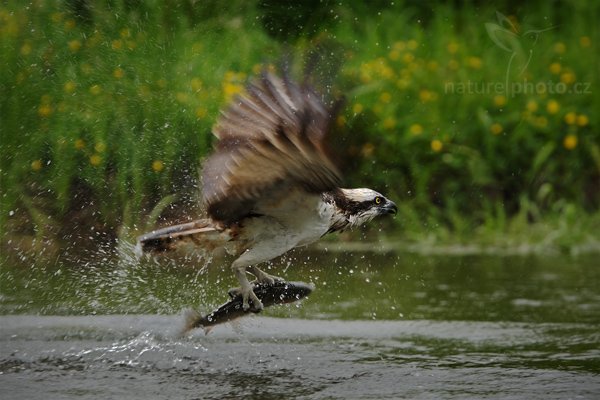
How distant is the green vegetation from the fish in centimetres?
193

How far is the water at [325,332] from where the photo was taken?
477cm

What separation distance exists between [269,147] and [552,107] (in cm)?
410

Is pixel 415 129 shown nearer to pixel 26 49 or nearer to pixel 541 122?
pixel 541 122

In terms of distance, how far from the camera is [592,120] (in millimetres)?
8375

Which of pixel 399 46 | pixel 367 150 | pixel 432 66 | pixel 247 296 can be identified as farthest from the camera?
pixel 399 46

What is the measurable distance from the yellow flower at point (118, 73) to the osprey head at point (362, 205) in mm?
2976

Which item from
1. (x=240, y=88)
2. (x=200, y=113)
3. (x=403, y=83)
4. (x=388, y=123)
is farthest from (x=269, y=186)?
(x=403, y=83)

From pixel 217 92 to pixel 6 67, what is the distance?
1387mm

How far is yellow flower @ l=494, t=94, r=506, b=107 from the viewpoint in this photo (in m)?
8.39

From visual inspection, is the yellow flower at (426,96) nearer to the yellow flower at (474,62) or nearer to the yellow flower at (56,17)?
the yellow flower at (474,62)

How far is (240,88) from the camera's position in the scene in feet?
23.7

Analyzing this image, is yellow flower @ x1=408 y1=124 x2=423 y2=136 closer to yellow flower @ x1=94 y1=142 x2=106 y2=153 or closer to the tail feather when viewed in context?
yellow flower @ x1=94 y1=142 x2=106 y2=153

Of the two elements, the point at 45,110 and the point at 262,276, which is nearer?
the point at 262,276

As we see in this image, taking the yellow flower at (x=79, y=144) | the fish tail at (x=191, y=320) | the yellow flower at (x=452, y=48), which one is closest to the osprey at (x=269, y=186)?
the fish tail at (x=191, y=320)
